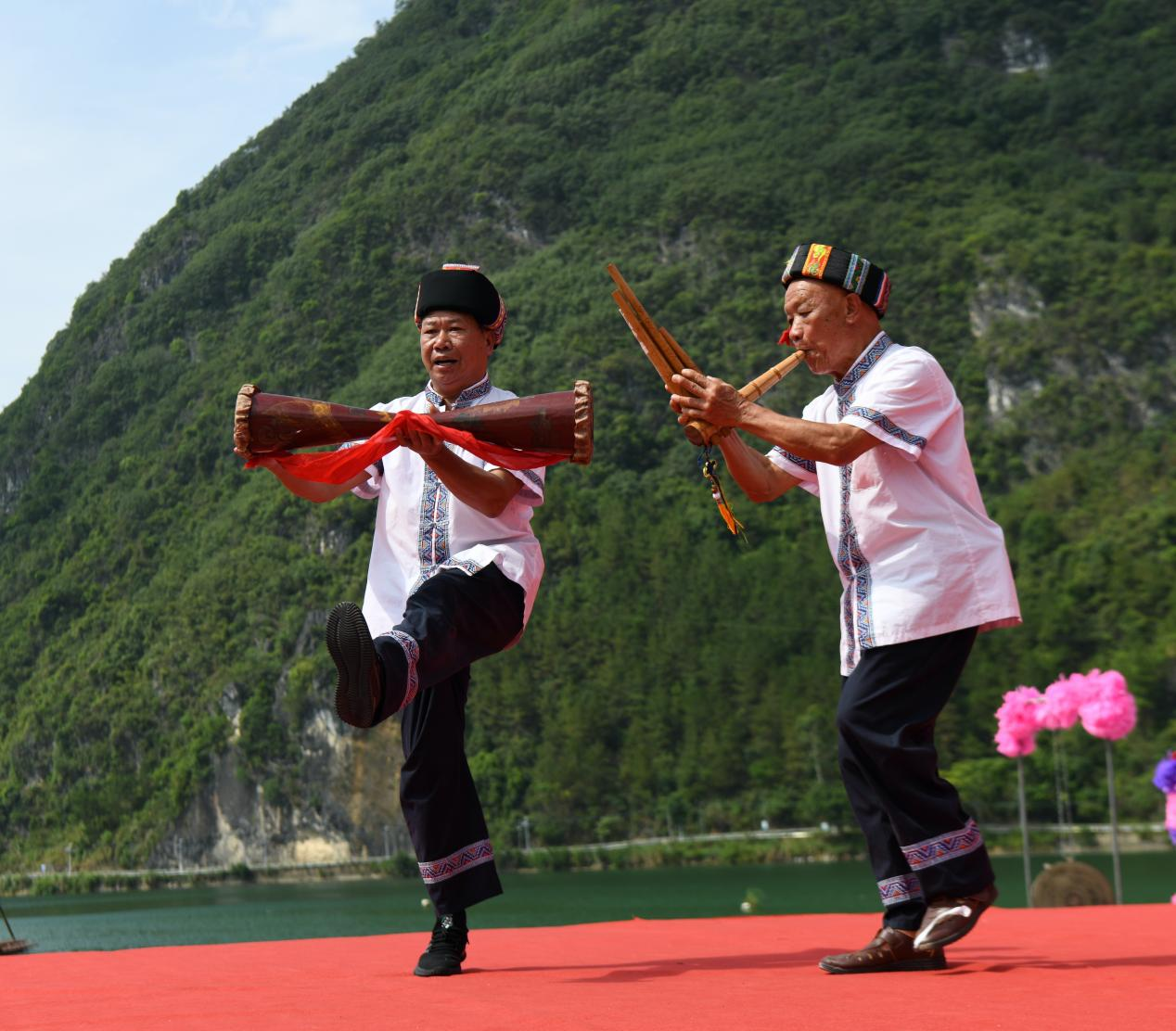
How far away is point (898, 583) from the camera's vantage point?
4.48 metres

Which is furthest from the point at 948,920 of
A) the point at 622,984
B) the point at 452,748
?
the point at 452,748

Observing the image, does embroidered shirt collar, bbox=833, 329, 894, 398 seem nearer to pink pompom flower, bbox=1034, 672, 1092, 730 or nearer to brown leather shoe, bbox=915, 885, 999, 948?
brown leather shoe, bbox=915, 885, 999, 948

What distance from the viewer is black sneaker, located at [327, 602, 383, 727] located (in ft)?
13.8

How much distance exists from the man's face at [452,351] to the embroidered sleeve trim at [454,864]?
140 centimetres

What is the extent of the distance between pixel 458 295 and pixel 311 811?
9067 cm

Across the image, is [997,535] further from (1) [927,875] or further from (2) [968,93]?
(2) [968,93]

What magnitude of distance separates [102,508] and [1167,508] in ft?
274

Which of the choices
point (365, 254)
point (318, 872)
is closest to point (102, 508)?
point (365, 254)

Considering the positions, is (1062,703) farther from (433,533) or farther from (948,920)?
(948,920)

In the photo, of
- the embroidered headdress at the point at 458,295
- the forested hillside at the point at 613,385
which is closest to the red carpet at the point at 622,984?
the embroidered headdress at the point at 458,295

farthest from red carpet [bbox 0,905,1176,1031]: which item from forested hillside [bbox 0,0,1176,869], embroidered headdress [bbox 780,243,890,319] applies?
forested hillside [bbox 0,0,1176,869]

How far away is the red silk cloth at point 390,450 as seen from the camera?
15.3 ft

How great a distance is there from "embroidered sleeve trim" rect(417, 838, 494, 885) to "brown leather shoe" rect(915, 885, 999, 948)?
1309 millimetres

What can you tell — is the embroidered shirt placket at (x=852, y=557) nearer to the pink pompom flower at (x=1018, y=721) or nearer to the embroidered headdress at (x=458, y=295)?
the embroidered headdress at (x=458, y=295)
